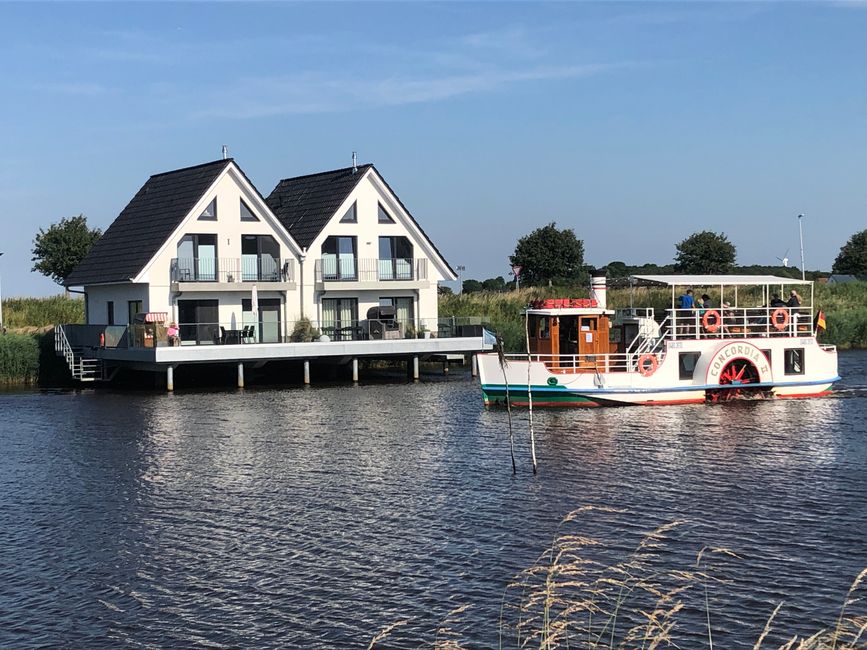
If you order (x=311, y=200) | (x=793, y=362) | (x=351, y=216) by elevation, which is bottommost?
(x=793, y=362)

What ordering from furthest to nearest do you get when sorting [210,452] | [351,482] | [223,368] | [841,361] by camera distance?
[841,361] < [223,368] < [210,452] < [351,482]

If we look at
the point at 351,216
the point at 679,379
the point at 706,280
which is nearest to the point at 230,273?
the point at 351,216

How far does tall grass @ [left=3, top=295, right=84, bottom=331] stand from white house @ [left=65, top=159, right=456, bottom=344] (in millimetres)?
5203

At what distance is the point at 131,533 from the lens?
792 inches

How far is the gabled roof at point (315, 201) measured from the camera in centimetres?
5003

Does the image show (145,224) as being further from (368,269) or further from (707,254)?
(707,254)

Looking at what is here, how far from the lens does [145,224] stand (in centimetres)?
4925

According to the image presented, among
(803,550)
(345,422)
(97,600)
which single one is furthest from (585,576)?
(345,422)

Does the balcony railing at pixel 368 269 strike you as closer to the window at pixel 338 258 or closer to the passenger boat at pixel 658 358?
the window at pixel 338 258

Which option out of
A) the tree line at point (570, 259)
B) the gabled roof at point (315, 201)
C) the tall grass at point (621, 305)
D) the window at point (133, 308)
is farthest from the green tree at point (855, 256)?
the window at point (133, 308)

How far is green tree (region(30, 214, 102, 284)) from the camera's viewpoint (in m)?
75.2

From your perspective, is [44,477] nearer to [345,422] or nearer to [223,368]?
[345,422]

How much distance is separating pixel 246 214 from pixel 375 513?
95.0 feet

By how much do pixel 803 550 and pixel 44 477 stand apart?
16.8m
